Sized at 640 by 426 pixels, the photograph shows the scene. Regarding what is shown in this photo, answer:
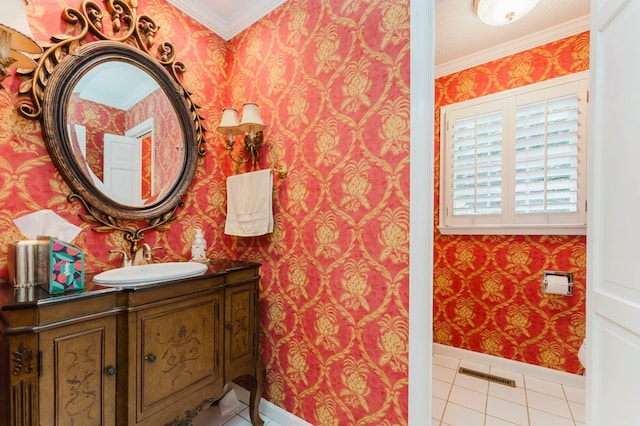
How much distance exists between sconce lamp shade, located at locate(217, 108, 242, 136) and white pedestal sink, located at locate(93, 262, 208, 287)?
0.87m

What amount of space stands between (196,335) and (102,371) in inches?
13.7

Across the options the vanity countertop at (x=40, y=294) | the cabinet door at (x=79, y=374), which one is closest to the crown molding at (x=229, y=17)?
the vanity countertop at (x=40, y=294)

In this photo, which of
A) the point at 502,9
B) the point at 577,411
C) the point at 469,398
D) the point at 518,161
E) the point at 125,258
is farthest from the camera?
the point at 518,161

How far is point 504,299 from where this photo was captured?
2188 mm

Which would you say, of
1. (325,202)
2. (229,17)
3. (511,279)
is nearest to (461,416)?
(511,279)

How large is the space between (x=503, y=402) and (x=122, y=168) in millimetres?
2833

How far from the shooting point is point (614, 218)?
86cm

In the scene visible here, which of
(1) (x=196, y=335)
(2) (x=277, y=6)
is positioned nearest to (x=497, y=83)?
(2) (x=277, y=6)

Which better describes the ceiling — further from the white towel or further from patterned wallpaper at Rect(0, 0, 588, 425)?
the white towel

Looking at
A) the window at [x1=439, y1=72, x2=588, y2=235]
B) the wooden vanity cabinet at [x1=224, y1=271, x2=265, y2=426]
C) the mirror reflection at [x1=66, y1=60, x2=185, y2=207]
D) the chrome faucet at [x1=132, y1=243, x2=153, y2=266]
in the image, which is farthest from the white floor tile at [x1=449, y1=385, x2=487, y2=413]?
the mirror reflection at [x1=66, y1=60, x2=185, y2=207]

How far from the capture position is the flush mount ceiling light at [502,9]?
1.54 meters

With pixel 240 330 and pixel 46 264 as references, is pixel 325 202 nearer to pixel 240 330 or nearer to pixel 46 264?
pixel 240 330

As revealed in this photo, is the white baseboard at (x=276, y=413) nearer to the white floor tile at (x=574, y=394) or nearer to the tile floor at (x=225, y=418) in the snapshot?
the tile floor at (x=225, y=418)

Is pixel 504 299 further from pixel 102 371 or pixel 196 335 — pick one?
pixel 102 371
